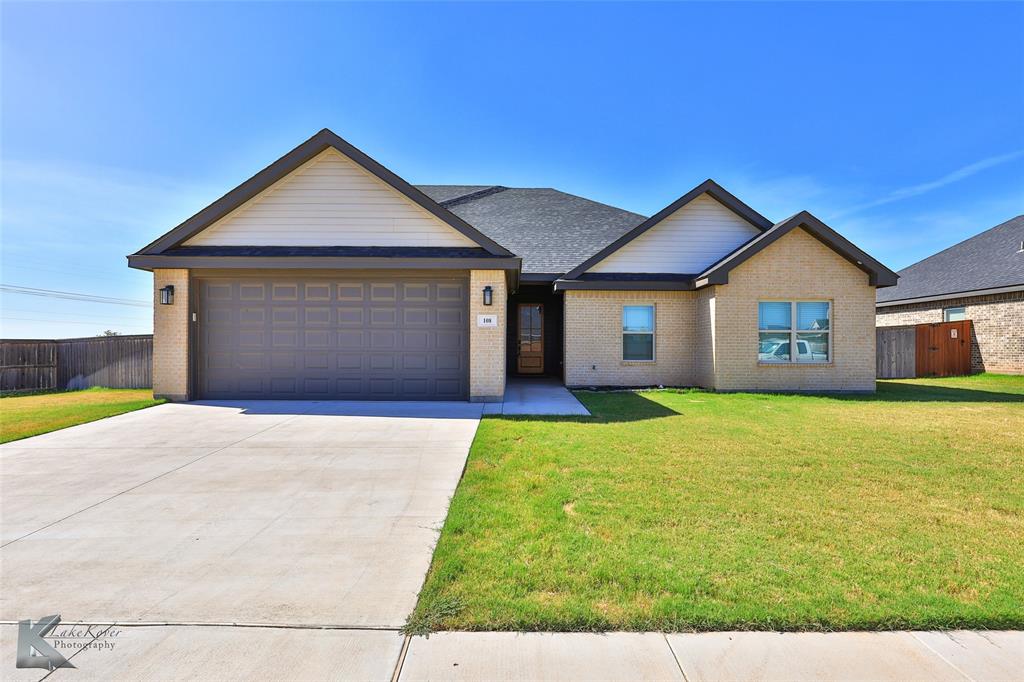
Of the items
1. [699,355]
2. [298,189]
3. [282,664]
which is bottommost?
[282,664]

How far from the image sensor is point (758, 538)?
3641 mm

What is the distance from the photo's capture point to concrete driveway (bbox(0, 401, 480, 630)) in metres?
2.94

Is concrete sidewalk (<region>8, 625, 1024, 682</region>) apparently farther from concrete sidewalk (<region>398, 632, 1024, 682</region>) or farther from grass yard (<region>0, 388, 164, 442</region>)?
grass yard (<region>0, 388, 164, 442</region>)

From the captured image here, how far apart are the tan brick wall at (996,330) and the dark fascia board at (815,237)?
9005 mm

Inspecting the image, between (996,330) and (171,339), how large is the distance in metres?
25.6

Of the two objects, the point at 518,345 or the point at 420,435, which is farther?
the point at 518,345

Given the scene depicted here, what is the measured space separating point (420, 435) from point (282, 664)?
16.2ft

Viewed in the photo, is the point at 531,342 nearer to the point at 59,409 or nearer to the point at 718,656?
the point at 59,409

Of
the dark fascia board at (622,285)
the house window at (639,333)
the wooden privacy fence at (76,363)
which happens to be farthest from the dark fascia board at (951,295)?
the wooden privacy fence at (76,363)

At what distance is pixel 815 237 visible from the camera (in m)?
12.2

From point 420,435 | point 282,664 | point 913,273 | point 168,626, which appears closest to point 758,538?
point 282,664

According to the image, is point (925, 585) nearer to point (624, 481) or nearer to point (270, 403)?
point (624, 481)

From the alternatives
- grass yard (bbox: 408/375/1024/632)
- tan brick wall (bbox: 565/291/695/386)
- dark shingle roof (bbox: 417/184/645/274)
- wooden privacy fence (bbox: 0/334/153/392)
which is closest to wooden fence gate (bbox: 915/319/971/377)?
tan brick wall (bbox: 565/291/695/386)

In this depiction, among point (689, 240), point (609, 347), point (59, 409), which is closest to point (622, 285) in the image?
point (609, 347)
